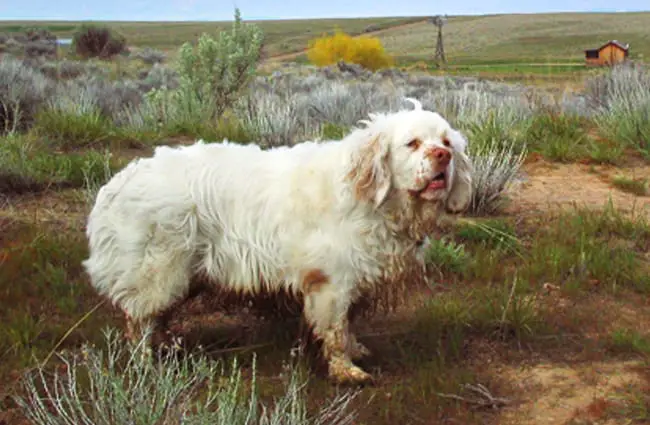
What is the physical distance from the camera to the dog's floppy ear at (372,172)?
13.3ft

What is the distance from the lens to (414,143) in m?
4.03

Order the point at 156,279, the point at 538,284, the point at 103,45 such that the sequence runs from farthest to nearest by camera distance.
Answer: the point at 103,45 → the point at 538,284 → the point at 156,279

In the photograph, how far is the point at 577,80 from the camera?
672 inches

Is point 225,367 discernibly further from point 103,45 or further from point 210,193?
point 103,45

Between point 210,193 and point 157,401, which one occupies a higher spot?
point 210,193

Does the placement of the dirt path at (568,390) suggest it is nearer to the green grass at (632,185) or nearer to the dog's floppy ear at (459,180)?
the dog's floppy ear at (459,180)

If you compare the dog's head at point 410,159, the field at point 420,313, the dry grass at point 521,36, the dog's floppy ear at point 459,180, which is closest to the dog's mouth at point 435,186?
the dog's head at point 410,159

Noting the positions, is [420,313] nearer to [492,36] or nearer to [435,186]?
[435,186]

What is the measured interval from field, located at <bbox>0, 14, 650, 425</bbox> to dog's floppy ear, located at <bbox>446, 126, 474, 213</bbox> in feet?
2.87

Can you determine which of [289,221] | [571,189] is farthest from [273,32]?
[289,221]

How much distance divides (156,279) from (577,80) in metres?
14.5

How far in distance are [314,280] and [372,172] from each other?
0.64 meters

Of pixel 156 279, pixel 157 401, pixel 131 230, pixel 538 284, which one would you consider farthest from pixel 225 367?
pixel 538 284

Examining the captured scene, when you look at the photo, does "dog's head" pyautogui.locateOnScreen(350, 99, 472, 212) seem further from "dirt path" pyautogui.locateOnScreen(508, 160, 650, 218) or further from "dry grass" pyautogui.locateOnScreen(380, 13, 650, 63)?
"dry grass" pyautogui.locateOnScreen(380, 13, 650, 63)
